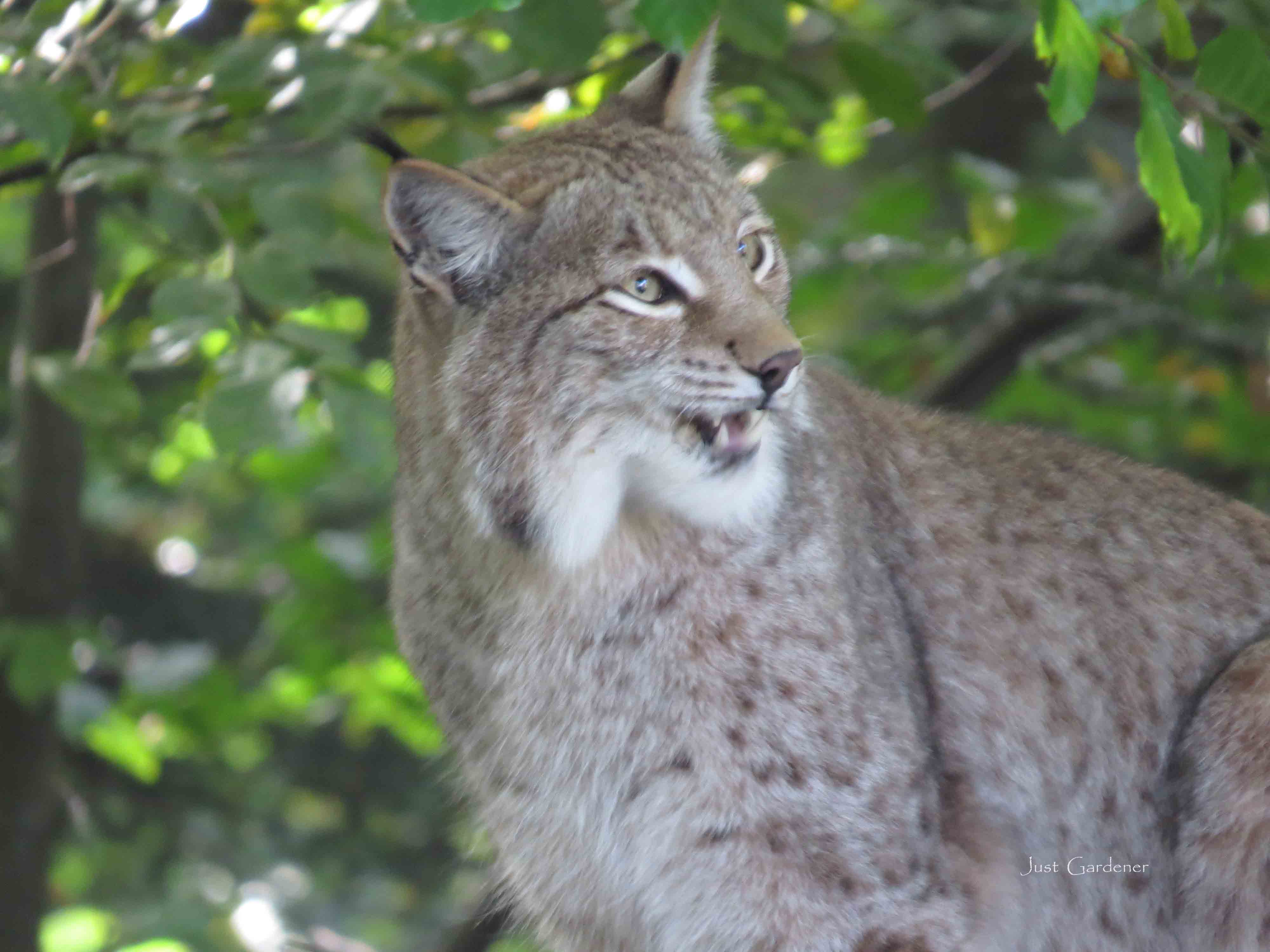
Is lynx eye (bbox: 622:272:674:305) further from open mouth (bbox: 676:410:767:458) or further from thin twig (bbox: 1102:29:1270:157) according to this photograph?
thin twig (bbox: 1102:29:1270:157)

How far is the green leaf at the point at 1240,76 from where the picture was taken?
8.13 feet

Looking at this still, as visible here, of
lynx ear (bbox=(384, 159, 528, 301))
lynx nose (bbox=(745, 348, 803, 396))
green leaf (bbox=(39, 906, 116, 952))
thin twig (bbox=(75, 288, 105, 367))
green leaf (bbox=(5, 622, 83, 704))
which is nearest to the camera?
lynx nose (bbox=(745, 348, 803, 396))

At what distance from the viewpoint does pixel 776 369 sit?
271 centimetres

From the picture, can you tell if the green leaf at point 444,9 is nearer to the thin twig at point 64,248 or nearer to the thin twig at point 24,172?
the thin twig at point 24,172

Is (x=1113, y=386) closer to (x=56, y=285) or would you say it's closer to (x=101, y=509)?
(x=56, y=285)

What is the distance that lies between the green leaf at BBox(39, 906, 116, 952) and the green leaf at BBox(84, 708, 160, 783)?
47cm

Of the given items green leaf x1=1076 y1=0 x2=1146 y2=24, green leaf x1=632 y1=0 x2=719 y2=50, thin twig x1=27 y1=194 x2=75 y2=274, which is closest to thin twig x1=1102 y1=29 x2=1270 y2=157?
green leaf x1=1076 y1=0 x2=1146 y2=24

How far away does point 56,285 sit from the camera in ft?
14.7

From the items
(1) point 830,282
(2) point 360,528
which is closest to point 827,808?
(1) point 830,282

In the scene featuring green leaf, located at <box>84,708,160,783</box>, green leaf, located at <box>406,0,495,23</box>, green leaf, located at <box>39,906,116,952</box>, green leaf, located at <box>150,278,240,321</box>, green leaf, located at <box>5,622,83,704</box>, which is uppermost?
green leaf, located at <box>406,0,495,23</box>

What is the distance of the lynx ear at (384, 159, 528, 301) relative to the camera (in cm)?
284

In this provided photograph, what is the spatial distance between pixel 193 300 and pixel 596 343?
907mm

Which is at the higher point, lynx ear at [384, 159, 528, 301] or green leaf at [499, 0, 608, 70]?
green leaf at [499, 0, 608, 70]

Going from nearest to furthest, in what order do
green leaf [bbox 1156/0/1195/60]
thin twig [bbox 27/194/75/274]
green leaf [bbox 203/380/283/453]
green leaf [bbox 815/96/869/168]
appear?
green leaf [bbox 1156/0/1195/60], green leaf [bbox 203/380/283/453], thin twig [bbox 27/194/75/274], green leaf [bbox 815/96/869/168]
